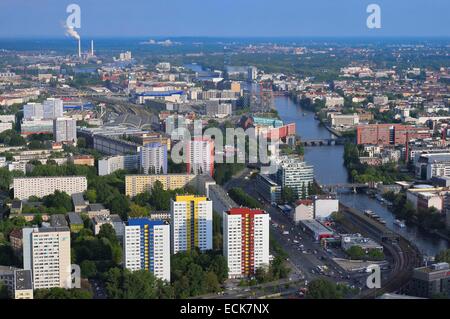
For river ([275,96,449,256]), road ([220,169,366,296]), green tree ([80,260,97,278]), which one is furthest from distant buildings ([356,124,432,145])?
green tree ([80,260,97,278])

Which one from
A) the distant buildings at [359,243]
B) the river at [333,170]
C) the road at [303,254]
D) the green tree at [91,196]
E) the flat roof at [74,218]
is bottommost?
the river at [333,170]

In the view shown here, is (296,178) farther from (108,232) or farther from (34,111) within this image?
(34,111)

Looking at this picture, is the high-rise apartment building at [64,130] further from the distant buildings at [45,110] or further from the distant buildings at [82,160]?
the distant buildings at [82,160]

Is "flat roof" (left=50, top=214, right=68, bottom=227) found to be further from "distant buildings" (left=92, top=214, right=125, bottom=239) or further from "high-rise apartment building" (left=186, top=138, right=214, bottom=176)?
"high-rise apartment building" (left=186, top=138, right=214, bottom=176)

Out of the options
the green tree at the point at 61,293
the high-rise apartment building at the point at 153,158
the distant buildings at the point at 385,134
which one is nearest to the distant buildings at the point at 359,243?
the green tree at the point at 61,293

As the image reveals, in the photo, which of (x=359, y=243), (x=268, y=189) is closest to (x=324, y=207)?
(x=268, y=189)
